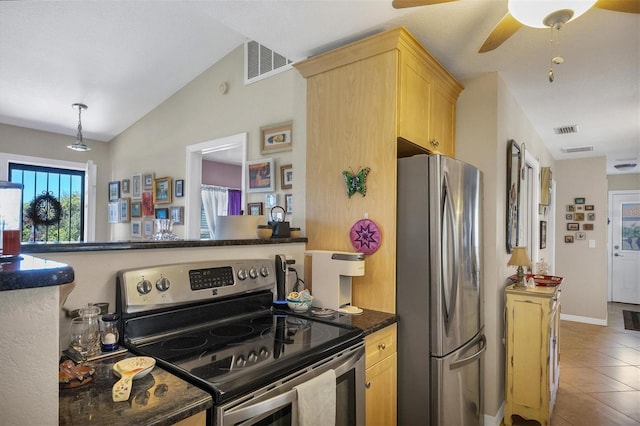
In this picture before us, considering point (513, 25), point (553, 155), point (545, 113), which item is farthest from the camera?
point (553, 155)

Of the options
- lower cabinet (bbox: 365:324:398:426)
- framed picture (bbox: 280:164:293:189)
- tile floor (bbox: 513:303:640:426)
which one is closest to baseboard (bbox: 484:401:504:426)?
tile floor (bbox: 513:303:640:426)

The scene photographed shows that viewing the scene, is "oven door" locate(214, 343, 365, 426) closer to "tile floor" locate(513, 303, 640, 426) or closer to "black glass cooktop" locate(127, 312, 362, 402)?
"black glass cooktop" locate(127, 312, 362, 402)

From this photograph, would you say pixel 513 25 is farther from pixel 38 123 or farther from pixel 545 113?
pixel 38 123

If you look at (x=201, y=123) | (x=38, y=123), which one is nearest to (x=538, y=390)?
(x=201, y=123)

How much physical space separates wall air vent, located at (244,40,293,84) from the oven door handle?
273cm

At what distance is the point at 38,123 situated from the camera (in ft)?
15.0

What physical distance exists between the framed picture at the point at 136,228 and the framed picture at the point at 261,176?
2059 mm

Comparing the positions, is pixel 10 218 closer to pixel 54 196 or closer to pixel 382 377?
pixel 382 377

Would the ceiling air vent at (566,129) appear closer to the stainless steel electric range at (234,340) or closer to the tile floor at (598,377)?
the tile floor at (598,377)

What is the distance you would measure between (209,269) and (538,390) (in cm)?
236

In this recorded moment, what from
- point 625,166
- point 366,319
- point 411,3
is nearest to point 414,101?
point 411,3

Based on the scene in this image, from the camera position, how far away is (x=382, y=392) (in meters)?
1.84

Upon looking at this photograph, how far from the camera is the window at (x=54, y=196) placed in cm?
477

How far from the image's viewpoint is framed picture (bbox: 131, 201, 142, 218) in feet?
15.2
